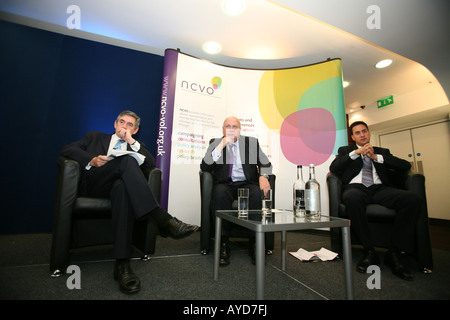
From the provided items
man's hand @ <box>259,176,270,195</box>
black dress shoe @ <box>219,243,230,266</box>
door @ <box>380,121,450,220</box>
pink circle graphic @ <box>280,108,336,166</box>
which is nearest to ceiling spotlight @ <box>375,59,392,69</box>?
pink circle graphic @ <box>280,108,336,166</box>

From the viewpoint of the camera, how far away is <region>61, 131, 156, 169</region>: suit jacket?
1700 millimetres

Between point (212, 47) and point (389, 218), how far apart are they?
3.28 m

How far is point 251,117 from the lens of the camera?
3.44 metres

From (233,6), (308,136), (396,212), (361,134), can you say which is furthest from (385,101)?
(396,212)

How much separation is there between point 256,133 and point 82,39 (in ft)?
9.60

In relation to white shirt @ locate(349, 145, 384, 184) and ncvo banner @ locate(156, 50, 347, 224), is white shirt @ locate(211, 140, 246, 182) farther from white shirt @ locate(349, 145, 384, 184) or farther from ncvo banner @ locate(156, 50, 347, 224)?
white shirt @ locate(349, 145, 384, 184)

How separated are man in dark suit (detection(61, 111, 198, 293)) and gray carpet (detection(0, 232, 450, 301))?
6.5 inches

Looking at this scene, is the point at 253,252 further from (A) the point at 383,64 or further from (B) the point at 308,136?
(A) the point at 383,64

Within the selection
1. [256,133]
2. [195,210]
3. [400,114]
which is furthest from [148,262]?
[400,114]

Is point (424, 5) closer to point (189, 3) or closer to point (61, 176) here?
point (189, 3)

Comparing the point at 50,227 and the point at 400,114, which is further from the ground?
the point at 400,114

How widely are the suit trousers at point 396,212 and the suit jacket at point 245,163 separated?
30.8 inches

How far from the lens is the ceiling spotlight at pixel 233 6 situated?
2684 mm

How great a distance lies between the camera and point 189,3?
2.72 metres
